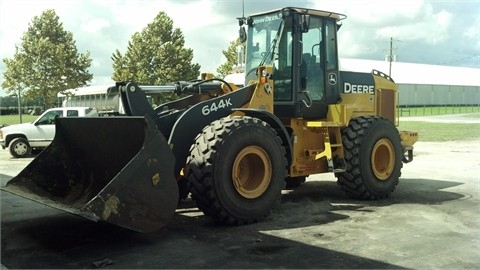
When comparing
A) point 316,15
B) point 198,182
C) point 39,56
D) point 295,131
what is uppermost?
point 39,56

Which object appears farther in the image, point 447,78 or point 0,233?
point 447,78

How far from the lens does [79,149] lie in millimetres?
7043

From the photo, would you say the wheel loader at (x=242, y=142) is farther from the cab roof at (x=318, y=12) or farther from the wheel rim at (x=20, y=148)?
the wheel rim at (x=20, y=148)

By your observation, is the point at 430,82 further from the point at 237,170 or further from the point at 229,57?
the point at 237,170

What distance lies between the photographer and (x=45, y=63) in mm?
30453

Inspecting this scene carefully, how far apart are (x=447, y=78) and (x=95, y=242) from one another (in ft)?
311

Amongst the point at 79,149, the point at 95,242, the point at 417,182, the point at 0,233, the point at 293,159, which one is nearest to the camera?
the point at 95,242

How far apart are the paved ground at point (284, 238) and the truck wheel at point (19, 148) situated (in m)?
9.35

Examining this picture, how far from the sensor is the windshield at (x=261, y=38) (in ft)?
26.9

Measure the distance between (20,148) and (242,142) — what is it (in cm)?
1336

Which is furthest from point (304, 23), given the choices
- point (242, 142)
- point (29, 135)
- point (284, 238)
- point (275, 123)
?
point (29, 135)

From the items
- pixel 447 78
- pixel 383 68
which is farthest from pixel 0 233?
pixel 447 78

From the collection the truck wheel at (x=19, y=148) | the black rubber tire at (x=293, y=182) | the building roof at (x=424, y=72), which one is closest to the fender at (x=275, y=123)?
the black rubber tire at (x=293, y=182)

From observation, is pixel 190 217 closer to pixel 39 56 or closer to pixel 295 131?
pixel 295 131
